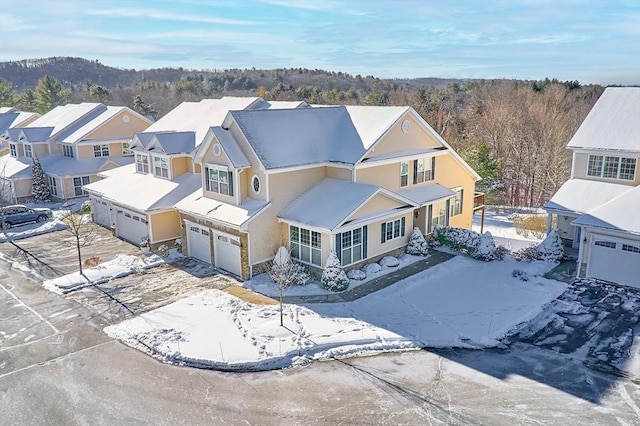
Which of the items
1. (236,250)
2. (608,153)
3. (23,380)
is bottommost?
(23,380)

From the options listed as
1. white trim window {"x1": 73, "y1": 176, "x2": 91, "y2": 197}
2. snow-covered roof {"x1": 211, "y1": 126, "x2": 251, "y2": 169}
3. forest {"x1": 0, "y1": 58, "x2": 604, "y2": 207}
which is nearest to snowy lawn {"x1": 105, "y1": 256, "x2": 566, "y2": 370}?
snow-covered roof {"x1": 211, "y1": 126, "x2": 251, "y2": 169}

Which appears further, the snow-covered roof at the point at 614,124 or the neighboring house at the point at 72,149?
the neighboring house at the point at 72,149

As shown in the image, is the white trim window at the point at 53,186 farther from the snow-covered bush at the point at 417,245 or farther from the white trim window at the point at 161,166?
the snow-covered bush at the point at 417,245

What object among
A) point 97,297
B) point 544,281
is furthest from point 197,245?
point 544,281

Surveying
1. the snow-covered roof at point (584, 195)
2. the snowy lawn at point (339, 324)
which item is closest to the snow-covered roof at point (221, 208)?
the snowy lawn at point (339, 324)

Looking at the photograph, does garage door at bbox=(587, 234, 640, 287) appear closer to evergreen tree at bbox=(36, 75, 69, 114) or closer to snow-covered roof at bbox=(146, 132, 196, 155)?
snow-covered roof at bbox=(146, 132, 196, 155)

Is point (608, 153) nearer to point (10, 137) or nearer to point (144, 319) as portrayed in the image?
point (144, 319)
